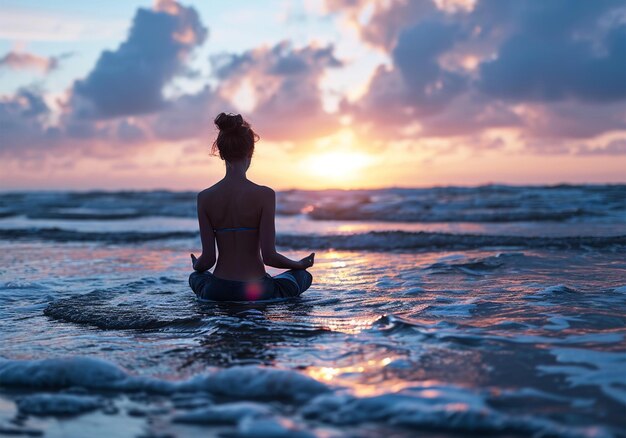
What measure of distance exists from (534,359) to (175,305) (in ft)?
9.99

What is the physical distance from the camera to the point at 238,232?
5.02 metres

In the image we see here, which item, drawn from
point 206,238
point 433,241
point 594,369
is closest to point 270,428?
point 594,369

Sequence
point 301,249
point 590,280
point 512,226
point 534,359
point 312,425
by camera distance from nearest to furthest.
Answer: point 312,425 → point 534,359 → point 590,280 → point 301,249 → point 512,226

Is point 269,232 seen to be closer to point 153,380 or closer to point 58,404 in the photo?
point 153,380

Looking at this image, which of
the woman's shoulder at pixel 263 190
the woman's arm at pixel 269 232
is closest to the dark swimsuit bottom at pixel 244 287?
the woman's arm at pixel 269 232

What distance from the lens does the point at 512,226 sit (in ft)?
46.6

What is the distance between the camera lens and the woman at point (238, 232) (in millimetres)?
4855

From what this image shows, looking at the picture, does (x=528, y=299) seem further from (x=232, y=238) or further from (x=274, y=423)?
(x=274, y=423)

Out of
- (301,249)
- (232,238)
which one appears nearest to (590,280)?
(232,238)

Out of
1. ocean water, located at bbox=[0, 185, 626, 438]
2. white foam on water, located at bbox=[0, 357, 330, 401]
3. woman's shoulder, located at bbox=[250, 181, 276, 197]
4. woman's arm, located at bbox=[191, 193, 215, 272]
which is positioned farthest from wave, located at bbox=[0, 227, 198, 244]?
white foam on water, located at bbox=[0, 357, 330, 401]

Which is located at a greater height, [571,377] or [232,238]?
[232,238]

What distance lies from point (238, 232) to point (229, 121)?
0.95 metres

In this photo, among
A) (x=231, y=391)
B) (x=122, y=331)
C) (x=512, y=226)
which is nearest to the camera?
(x=231, y=391)

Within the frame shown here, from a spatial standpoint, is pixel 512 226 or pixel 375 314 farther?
pixel 512 226
